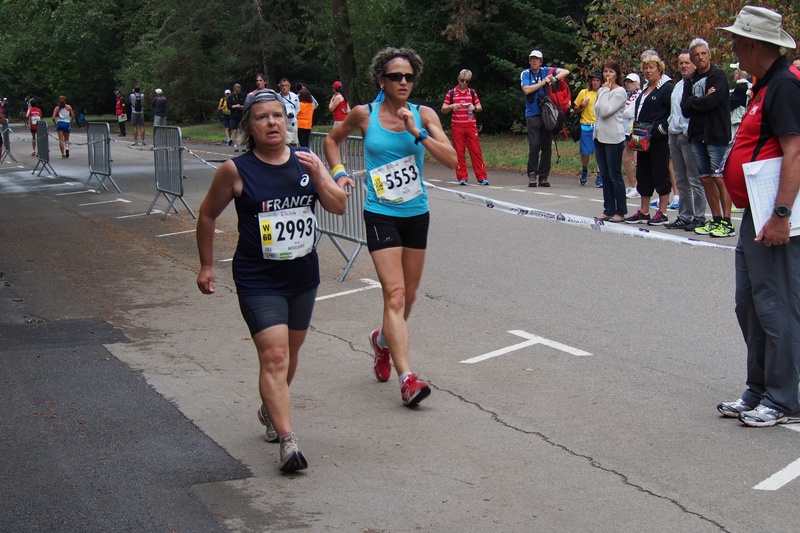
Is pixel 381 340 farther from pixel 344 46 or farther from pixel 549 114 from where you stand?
pixel 344 46

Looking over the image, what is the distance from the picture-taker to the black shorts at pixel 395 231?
6.44 meters

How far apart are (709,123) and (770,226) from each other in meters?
6.81

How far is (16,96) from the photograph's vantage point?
7188cm

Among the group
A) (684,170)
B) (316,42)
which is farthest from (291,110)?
(316,42)

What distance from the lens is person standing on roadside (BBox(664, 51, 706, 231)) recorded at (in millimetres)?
12383

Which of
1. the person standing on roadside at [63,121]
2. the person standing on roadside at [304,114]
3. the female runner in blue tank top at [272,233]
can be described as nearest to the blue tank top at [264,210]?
the female runner in blue tank top at [272,233]

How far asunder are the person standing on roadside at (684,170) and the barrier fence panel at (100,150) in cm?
1098

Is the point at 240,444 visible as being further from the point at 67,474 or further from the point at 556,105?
the point at 556,105

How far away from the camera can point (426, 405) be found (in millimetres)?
6328

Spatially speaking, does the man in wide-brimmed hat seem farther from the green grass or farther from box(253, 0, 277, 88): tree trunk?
box(253, 0, 277, 88): tree trunk

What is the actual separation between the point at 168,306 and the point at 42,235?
5.76 m

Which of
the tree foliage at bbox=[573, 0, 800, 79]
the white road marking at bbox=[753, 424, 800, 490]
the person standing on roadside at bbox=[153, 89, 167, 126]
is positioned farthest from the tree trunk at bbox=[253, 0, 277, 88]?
the white road marking at bbox=[753, 424, 800, 490]

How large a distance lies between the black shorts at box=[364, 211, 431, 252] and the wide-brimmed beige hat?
7.21ft

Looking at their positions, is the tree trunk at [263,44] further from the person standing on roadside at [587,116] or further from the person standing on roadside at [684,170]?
the person standing on roadside at [684,170]
